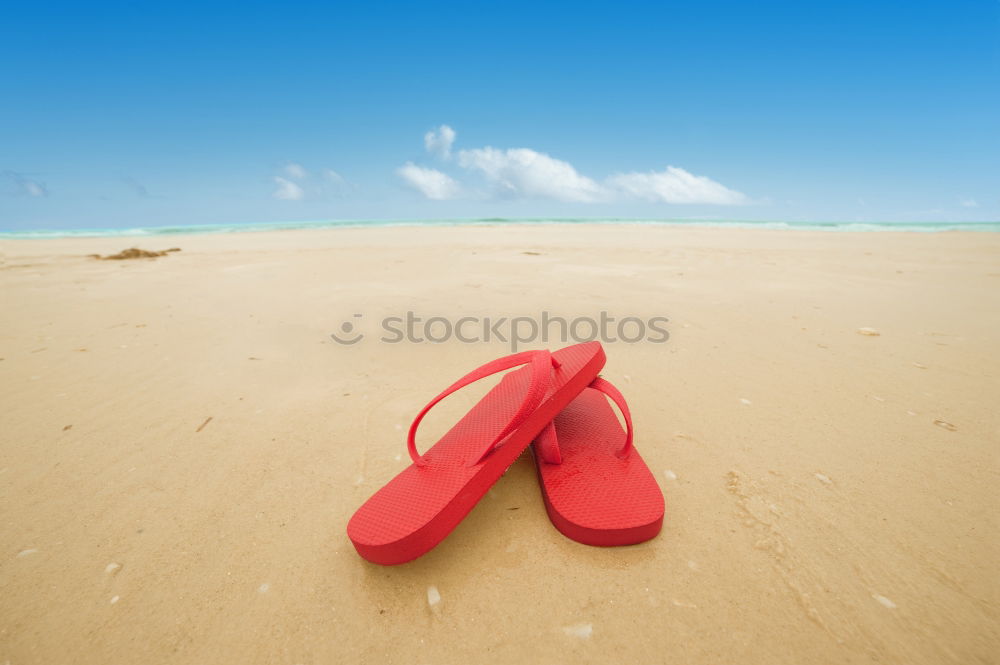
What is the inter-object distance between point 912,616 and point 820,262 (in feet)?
21.9

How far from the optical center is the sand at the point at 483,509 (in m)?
0.78

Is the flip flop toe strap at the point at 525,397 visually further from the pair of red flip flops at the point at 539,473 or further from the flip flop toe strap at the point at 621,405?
the flip flop toe strap at the point at 621,405

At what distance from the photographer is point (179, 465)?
1.27m

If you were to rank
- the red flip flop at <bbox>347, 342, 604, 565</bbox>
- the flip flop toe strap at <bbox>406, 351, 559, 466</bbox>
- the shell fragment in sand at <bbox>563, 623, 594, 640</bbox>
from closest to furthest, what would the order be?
1. the shell fragment in sand at <bbox>563, 623, 594, 640</bbox>
2. the red flip flop at <bbox>347, 342, 604, 565</bbox>
3. the flip flop toe strap at <bbox>406, 351, 559, 466</bbox>

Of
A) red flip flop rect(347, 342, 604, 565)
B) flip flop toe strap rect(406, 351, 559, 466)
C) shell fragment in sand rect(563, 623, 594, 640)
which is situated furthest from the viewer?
flip flop toe strap rect(406, 351, 559, 466)

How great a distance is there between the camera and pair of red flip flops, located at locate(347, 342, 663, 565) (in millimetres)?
917

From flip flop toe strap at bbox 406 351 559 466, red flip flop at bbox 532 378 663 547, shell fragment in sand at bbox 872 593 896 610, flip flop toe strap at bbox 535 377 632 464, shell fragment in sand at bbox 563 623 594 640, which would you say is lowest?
shell fragment in sand at bbox 563 623 594 640

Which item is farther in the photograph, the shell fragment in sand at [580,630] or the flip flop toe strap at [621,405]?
the flip flop toe strap at [621,405]

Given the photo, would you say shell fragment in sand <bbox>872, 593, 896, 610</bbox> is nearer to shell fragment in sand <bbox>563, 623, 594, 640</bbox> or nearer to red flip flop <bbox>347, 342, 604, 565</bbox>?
shell fragment in sand <bbox>563, 623, 594, 640</bbox>

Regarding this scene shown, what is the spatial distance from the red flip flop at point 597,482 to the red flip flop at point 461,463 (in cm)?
10

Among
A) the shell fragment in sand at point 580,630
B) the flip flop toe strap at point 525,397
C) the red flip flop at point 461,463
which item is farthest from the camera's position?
the flip flop toe strap at point 525,397

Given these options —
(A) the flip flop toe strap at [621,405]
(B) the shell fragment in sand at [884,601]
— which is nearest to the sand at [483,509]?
(B) the shell fragment in sand at [884,601]

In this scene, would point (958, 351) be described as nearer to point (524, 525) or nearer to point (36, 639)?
point (524, 525)

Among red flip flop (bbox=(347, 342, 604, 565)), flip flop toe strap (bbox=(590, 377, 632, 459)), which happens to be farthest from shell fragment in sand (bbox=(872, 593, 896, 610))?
red flip flop (bbox=(347, 342, 604, 565))
